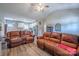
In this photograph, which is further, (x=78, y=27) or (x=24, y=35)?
(x=24, y=35)

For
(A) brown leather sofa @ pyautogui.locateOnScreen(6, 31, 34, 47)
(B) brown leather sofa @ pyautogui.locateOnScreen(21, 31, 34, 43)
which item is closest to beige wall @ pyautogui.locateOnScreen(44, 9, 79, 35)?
(B) brown leather sofa @ pyautogui.locateOnScreen(21, 31, 34, 43)

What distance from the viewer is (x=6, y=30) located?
226cm

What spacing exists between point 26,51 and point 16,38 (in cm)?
39

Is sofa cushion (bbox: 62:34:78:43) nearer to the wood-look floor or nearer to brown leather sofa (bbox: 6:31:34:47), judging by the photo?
the wood-look floor

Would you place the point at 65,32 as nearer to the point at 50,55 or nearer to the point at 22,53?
the point at 50,55

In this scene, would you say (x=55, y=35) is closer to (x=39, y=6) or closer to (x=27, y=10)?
(x=39, y=6)

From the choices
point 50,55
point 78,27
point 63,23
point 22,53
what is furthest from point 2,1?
point 78,27

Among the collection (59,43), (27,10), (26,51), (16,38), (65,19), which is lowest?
(26,51)

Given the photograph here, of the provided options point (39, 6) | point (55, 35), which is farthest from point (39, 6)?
point (55, 35)

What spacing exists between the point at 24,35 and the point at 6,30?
1.42ft

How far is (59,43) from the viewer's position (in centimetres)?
227

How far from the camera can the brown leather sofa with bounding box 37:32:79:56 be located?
211 cm

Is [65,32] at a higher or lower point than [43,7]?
lower

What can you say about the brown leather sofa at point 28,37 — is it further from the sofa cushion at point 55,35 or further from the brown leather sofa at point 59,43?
the sofa cushion at point 55,35
